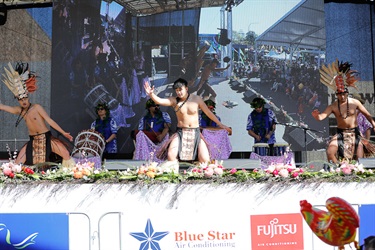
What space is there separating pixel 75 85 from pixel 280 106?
314 cm

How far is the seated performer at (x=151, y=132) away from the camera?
347 inches

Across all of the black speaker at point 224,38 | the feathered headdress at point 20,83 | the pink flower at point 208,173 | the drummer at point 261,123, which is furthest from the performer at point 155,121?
the pink flower at point 208,173

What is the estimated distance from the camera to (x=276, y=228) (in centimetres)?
458

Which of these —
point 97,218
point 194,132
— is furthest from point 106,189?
point 194,132

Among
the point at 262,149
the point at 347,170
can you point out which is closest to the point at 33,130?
the point at 262,149

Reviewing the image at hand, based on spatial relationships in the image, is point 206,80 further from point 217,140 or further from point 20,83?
point 20,83

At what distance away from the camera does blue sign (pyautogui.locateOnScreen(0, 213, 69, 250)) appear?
183 inches

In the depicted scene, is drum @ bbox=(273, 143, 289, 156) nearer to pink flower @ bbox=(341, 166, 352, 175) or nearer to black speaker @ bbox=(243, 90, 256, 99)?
black speaker @ bbox=(243, 90, 256, 99)

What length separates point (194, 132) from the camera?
6.89 m

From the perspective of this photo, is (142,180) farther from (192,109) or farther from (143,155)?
(143,155)

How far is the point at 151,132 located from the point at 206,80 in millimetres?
1568

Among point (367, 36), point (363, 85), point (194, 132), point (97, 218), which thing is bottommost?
point (97, 218)

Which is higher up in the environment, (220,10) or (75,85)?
(220,10)

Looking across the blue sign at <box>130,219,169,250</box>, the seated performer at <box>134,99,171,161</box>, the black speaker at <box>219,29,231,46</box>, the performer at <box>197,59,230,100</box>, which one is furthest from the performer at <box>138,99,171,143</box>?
the blue sign at <box>130,219,169,250</box>
